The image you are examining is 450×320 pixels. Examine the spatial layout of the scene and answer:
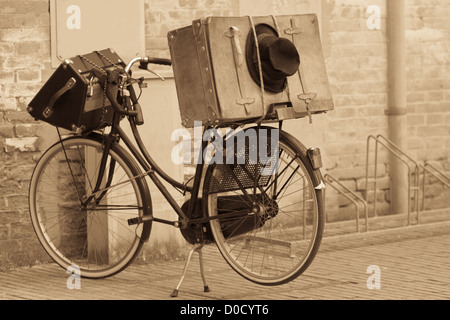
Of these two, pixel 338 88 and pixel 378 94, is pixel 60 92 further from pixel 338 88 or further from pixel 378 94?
pixel 378 94

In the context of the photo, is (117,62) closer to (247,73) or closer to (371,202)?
(247,73)

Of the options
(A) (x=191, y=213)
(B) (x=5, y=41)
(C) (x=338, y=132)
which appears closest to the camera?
(A) (x=191, y=213)

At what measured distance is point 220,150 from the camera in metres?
6.89

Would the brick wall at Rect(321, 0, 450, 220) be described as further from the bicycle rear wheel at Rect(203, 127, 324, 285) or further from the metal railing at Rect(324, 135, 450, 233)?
the bicycle rear wheel at Rect(203, 127, 324, 285)

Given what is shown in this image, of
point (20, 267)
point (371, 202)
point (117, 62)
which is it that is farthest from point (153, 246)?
point (371, 202)

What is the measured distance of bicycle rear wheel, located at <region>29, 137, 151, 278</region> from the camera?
24.2ft

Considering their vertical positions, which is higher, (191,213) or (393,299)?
(191,213)

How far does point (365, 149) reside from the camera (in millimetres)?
10391

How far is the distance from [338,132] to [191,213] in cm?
335

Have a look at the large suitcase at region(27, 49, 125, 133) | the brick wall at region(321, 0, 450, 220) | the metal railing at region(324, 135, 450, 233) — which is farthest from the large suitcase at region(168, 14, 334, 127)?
the brick wall at region(321, 0, 450, 220)

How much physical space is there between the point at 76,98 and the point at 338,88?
3.56 metres

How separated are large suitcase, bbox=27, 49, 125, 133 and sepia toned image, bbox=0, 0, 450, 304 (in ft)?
0.04

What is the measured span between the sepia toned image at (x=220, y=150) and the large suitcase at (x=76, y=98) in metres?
0.01

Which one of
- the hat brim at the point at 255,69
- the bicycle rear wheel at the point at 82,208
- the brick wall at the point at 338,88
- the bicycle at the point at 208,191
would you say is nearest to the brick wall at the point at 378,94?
the brick wall at the point at 338,88
